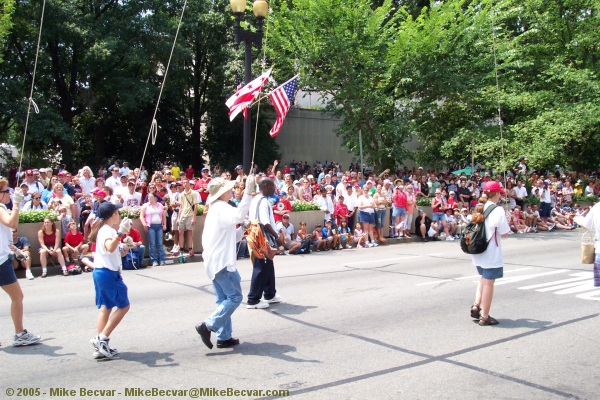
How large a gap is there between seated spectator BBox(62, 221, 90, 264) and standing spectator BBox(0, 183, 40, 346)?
5.97m

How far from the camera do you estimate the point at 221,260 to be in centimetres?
657

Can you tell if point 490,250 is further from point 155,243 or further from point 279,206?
point 279,206

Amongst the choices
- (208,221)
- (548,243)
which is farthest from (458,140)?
(208,221)

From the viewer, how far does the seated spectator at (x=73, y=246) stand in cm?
Result: 1271

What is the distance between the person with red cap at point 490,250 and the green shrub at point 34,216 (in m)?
9.12

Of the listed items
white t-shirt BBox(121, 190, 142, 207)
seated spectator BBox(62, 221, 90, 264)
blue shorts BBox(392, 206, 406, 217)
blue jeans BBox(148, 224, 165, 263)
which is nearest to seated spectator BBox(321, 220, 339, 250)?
blue shorts BBox(392, 206, 406, 217)

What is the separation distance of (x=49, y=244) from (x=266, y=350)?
766cm

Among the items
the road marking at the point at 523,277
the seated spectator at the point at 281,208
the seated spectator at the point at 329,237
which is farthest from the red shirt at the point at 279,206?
the road marking at the point at 523,277

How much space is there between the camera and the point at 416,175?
72.1ft

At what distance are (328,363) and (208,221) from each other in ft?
6.47

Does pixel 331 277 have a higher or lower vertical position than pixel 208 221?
lower

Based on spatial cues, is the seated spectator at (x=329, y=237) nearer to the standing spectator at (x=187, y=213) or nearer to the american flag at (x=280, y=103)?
the standing spectator at (x=187, y=213)

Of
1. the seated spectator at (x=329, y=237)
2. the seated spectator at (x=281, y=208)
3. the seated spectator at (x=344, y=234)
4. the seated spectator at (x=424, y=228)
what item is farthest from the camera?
the seated spectator at (x=424, y=228)

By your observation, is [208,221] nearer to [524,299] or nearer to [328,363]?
[328,363]
